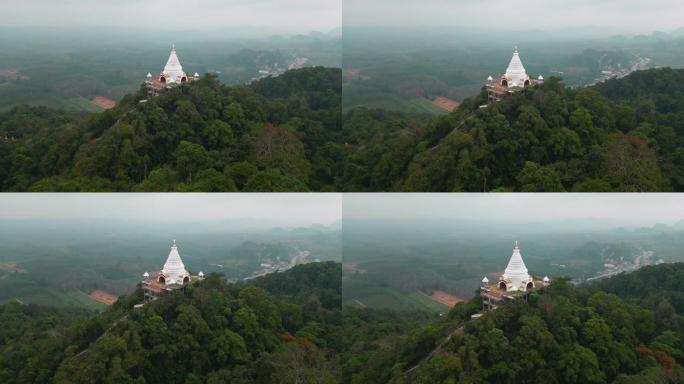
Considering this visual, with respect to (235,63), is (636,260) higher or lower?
lower

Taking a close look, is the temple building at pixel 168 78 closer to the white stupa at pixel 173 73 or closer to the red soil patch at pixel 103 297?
the white stupa at pixel 173 73

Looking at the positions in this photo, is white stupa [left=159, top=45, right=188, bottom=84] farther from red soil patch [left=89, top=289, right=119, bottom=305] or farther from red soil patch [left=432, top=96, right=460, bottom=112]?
red soil patch [left=432, top=96, right=460, bottom=112]

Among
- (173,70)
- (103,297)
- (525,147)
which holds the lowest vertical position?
(103,297)

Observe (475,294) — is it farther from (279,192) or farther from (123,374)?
(123,374)

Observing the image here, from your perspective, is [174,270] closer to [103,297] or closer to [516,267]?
[103,297]

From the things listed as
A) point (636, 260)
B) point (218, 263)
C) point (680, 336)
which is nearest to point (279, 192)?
point (218, 263)

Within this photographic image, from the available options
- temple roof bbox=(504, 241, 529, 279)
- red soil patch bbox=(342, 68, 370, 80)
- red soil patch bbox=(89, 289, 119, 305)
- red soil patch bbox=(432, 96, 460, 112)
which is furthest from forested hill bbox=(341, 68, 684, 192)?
red soil patch bbox=(89, 289, 119, 305)

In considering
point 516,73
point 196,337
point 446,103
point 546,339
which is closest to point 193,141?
point 196,337
